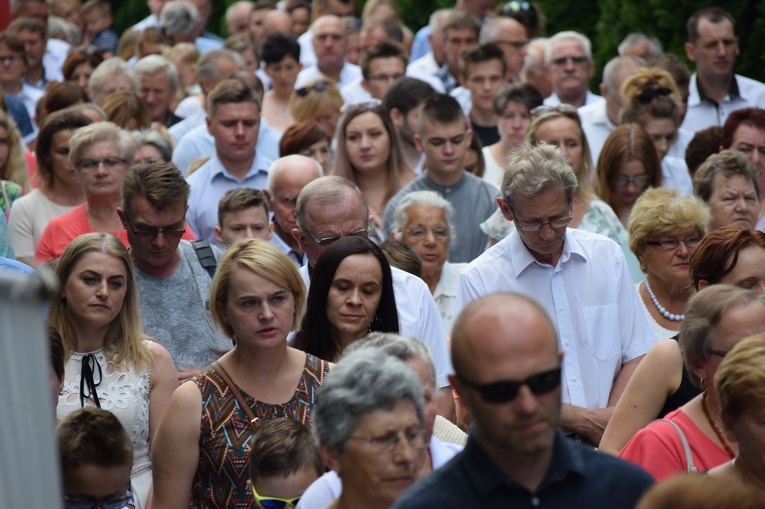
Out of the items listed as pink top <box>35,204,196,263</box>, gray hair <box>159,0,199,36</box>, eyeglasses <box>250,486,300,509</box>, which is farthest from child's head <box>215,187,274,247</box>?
gray hair <box>159,0,199,36</box>

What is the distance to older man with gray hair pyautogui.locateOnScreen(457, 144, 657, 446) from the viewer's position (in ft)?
19.6

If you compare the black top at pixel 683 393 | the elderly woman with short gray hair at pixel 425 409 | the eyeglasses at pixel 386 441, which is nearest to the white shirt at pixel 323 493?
the elderly woman with short gray hair at pixel 425 409

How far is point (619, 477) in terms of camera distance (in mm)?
3260

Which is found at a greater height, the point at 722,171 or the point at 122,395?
the point at 722,171

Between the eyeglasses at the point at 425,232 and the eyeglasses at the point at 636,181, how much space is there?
1.51 meters

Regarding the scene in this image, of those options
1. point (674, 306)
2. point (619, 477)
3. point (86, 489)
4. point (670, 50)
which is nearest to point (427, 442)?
point (619, 477)

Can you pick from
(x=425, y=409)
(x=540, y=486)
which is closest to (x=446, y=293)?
(x=425, y=409)

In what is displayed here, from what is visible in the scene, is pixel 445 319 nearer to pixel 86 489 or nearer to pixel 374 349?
pixel 86 489

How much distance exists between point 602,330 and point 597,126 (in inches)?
194

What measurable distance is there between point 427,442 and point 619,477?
1.05 metres

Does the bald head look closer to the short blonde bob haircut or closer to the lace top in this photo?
the lace top

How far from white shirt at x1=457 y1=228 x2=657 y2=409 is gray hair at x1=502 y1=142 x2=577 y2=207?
0.28 m

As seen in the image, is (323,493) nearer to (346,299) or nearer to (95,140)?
(346,299)

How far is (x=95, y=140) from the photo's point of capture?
8117 mm
